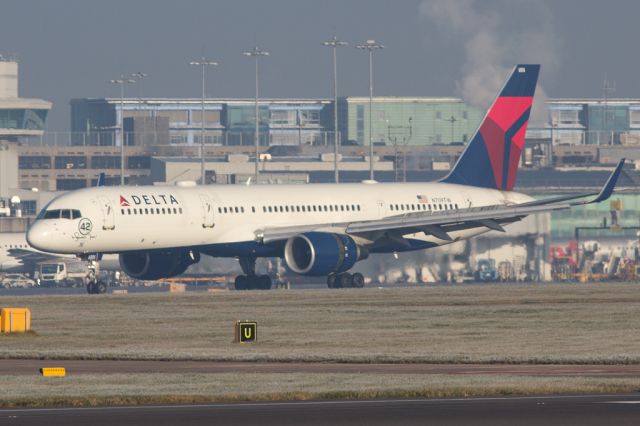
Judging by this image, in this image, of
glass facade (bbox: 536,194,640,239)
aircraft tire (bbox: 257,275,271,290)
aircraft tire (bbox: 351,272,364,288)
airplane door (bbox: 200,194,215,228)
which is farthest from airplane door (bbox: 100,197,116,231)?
glass facade (bbox: 536,194,640,239)

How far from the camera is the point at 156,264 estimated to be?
73.9 metres

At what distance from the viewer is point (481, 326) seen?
1934 inches

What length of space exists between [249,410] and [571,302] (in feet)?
111

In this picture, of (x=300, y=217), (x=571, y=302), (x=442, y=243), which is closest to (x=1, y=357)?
(x=571, y=302)

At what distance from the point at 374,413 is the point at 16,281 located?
91.1 m

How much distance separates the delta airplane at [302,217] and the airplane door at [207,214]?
7cm

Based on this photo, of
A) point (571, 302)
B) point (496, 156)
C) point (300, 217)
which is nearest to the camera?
point (571, 302)

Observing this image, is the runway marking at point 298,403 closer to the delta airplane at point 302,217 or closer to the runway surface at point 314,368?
the runway surface at point 314,368

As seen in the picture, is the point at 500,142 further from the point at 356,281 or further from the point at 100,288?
the point at 100,288

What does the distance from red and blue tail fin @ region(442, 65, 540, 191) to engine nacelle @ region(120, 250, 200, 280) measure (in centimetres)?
1508

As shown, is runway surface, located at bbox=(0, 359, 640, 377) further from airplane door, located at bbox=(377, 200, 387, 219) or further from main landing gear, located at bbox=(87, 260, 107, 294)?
airplane door, located at bbox=(377, 200, 387, 219)

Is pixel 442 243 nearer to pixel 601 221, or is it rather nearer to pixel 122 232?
pixel 122 232

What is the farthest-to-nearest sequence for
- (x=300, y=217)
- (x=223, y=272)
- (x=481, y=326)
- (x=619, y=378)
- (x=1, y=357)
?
1. (x=223, y=272)
2. (x=300, y=217)
3. (x=481, y=326)
4. (x=1, y=357)
5. (x=619, y=378)

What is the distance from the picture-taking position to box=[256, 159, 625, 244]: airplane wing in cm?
7256
